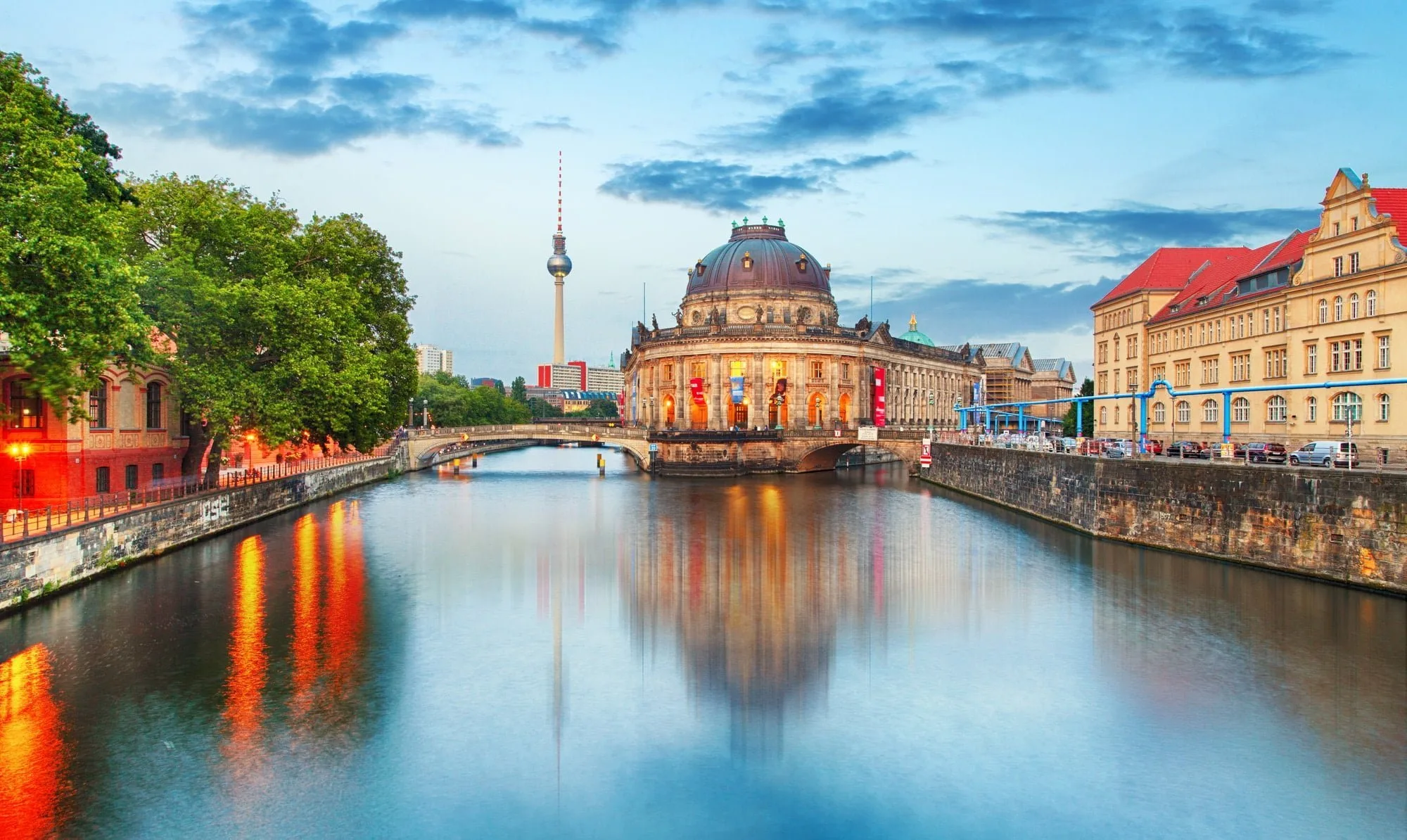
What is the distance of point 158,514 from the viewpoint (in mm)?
39469

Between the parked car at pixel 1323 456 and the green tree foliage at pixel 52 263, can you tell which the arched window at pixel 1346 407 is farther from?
the green tree foliage at pixel 52 263

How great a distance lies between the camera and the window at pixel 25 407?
3859cm

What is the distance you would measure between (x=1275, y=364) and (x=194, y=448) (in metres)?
59.8

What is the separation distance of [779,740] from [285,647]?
14.4m

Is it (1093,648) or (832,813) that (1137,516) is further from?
(832,813)

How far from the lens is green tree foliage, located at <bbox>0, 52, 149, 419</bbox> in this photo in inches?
1087

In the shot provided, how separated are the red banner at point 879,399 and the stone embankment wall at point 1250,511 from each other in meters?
57.0

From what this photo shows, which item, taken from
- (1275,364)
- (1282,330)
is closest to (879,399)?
(1275,364)

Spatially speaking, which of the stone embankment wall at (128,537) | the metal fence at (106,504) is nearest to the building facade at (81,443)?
the metal fence at (106,504)

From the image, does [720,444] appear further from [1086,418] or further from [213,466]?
[1086,418]

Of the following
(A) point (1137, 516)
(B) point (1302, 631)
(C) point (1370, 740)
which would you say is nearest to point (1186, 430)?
(A) point (1137, 516)

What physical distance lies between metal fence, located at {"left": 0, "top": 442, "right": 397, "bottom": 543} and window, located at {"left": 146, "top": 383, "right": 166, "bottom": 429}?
382 cm

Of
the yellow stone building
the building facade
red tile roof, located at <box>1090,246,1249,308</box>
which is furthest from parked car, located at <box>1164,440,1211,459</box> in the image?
the building facade

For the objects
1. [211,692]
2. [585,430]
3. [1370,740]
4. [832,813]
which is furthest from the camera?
[585,430]
